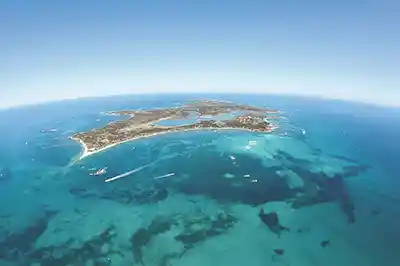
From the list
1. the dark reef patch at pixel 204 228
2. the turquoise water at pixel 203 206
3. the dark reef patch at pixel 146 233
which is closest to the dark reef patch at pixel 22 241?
the turquoise water at pixel 203 206

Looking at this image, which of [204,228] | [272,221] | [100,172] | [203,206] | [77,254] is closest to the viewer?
[77,254]

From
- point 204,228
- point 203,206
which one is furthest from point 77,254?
point 203,206

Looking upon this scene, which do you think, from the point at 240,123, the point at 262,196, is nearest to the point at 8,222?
the point at 262,196

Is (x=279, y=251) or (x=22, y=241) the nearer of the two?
(x=279, y=251)

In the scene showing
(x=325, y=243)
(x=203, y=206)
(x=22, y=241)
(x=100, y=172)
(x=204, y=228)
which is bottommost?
(x=22, y=241)

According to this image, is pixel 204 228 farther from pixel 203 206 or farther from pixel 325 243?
pixel 325 243

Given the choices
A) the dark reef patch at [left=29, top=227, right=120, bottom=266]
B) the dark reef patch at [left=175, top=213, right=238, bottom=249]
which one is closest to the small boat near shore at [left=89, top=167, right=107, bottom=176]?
the dark reef patch at [left=29, top=227, right=120, bottom=266]

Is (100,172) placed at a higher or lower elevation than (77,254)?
higher
